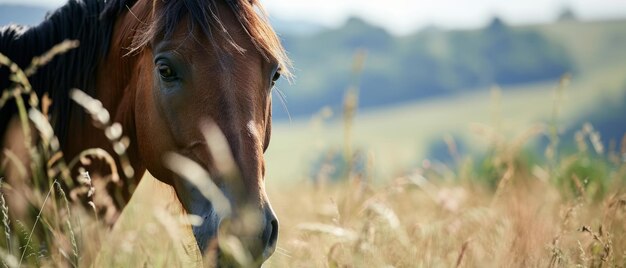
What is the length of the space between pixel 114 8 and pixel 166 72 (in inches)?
33.6

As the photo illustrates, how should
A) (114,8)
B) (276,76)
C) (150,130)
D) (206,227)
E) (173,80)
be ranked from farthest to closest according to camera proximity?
(114,8), (276,76), (150,130), (173,80), (206,227)

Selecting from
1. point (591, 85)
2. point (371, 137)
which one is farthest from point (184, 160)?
point (591, 85)

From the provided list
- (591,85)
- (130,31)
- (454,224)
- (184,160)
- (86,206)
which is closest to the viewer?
(184,160)

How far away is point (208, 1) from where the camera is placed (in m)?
2.99

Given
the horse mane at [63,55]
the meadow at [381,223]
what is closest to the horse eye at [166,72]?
the meadow at [381,223]

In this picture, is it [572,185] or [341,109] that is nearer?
[341,109]

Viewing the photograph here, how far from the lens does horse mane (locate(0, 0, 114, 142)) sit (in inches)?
134

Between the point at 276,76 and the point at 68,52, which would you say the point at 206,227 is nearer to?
the point at 276,76

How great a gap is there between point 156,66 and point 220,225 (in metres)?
1.01

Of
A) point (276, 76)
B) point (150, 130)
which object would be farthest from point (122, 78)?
point (276, 76)

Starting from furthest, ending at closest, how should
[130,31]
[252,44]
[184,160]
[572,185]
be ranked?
[572,185]
[130,31]
[252,44]
[184,160]

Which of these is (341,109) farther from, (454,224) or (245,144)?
(245,144)

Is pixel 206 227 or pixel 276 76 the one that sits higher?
pixel 276 76

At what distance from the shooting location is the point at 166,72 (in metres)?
2.85
